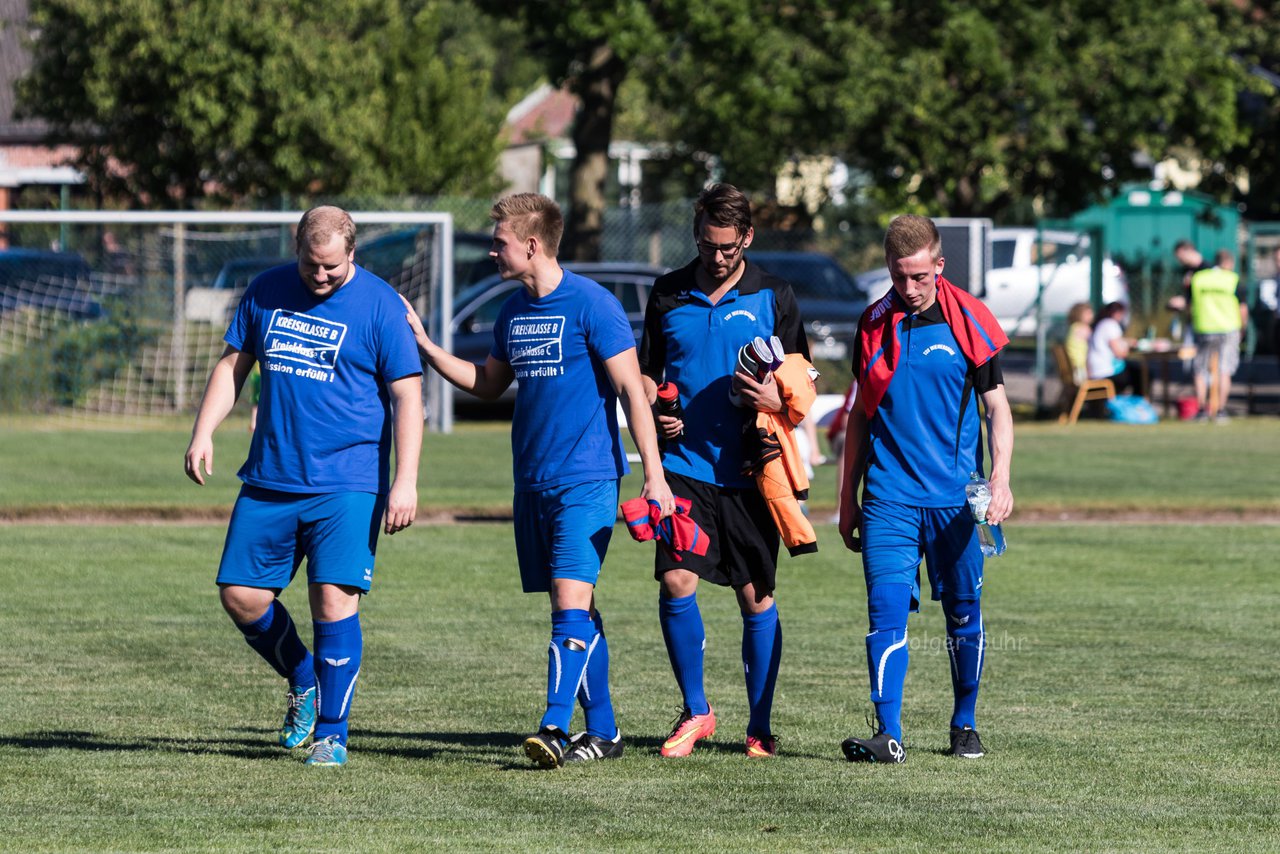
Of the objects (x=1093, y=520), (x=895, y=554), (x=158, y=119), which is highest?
(x=158, y=119)

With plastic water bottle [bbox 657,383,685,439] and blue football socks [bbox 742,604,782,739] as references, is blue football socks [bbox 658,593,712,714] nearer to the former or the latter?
blue football socks [bbox 742,604,782,739]

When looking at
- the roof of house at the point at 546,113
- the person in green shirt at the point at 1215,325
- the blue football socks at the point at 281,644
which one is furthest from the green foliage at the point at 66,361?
the roof of house at the point at 546,113

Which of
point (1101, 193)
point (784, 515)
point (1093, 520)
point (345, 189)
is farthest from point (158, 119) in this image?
point (784, 515)

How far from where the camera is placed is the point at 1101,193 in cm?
3372

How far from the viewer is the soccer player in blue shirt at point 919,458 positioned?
A: 6.65 metres

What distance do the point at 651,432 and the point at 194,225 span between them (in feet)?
66.1

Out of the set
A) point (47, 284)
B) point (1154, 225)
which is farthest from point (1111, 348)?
point (1154, 225)

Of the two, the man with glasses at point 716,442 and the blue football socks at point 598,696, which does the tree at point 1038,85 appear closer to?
the man with glasses at point 716,442

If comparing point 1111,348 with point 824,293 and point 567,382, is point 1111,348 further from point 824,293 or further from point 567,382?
point 567,382

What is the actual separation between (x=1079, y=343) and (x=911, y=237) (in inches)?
711

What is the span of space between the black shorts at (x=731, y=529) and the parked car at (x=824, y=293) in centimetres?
1708

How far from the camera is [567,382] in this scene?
661cm

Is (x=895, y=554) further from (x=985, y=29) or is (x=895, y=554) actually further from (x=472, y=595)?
(x=985, y=29)

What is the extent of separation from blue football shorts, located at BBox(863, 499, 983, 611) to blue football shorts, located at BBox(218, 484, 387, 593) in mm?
1672
